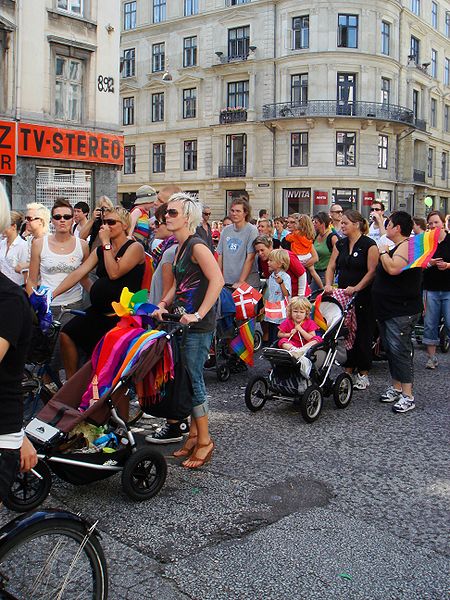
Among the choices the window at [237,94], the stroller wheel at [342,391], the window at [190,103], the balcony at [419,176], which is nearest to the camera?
the stroller wheel at [342,391]

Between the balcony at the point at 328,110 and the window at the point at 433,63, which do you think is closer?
the balcony at the point at 328,110

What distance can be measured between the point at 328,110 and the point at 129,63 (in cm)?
1684

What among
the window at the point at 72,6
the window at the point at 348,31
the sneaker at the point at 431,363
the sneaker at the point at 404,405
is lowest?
the sneaker at the point at 404,405

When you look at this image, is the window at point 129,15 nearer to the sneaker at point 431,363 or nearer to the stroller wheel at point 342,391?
the sneaker at point 431,363

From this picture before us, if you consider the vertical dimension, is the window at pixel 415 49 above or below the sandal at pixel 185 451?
above

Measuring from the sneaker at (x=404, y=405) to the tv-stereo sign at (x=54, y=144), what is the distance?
15006mm

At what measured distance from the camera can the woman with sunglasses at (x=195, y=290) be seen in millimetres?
5016

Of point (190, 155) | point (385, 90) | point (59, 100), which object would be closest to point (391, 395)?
point (59, 100)

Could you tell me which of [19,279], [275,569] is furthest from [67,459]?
[19,279]

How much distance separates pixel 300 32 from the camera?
133 feet

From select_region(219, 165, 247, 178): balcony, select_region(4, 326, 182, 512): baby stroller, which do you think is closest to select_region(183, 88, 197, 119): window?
select_region(219, 165, 247, 178): balcony

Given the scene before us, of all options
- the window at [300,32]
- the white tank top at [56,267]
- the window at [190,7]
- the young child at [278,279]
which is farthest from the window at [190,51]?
the white tank top at [56,267]

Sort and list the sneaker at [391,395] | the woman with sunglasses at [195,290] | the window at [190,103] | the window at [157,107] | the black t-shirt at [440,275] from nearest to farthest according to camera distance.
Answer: the woman with sunglasses at [195,290] → the sneaker at [391,395] → the black t-shirt at [440,275] → the window at [190,103] → the window at [157,107]

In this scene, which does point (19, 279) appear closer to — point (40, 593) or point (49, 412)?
point (49, 412)
